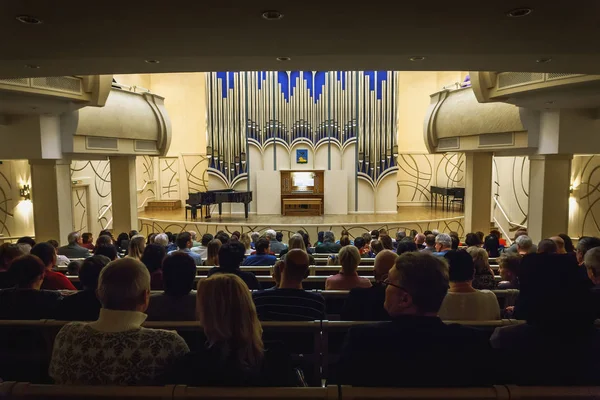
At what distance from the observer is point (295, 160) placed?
15.2 meters

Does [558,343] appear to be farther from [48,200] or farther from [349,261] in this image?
[48,200]

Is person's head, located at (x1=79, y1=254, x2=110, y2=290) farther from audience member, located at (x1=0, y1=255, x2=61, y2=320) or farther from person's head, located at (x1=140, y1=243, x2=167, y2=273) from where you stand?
person's head, located at (x1=140, y1=243, x2=167, y2=273)

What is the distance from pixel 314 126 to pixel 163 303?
13.1 metres

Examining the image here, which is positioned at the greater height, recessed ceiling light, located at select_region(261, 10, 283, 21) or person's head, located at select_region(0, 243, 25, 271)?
recessed ceiling light, located at select_region(261, 10, 283, 21)

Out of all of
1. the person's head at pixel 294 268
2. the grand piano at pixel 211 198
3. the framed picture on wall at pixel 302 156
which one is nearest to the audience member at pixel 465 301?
the person's head at pixel 294 268

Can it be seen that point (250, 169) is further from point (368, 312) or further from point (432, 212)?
point (368, 312)

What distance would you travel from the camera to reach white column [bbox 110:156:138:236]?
923 cm

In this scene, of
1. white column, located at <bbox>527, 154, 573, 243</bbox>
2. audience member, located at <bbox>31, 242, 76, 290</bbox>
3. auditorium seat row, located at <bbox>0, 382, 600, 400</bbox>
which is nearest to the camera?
auditorium seat row, located at <bbox>0, 382, 600, 400</bbox>

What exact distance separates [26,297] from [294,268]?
160 centimetres

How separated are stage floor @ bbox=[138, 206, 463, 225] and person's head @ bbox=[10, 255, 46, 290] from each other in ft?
30.0

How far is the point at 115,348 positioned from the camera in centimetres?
162

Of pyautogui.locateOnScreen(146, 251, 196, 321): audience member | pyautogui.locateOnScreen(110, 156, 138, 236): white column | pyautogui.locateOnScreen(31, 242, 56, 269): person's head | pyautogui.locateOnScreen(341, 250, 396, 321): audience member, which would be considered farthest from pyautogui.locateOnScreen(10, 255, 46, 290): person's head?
pyautogui.locateOnScreen(110, 156, 138, 236): white column

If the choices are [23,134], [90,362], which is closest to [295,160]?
[23,134]

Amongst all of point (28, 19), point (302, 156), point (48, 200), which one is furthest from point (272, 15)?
point (302, 156)
